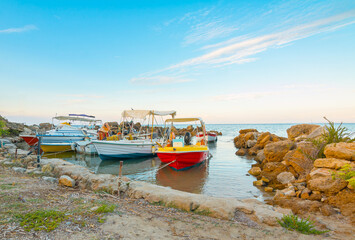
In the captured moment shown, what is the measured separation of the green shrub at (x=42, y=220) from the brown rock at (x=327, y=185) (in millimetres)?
7878

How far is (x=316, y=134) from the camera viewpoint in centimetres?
1309

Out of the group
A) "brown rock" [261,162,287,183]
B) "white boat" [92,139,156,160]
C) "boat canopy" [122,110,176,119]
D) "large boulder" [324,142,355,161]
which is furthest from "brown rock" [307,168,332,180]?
"white boat" [92,139,156,160]

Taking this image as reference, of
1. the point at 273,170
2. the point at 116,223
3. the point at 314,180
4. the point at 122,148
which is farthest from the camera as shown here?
the point at 122,148

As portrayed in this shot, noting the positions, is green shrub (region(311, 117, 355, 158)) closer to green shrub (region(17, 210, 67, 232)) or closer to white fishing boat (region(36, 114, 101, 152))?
green shrub (region(17, 210, 67, 232))

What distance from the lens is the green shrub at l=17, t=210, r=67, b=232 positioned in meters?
3.85

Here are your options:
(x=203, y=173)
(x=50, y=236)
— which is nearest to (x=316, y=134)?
(x=203, y=173)

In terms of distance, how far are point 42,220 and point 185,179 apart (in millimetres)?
8701

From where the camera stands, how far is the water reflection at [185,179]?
1047cm

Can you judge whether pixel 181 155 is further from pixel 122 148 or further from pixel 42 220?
pixel 42 220

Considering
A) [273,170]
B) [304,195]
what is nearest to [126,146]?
[273,170]

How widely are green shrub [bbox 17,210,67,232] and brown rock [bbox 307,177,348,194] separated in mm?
7878

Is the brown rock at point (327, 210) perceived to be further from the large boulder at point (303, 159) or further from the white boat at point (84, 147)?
the white boat at point (84, 147)

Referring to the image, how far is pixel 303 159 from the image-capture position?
1020cm

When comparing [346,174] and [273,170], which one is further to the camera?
[273,170]
